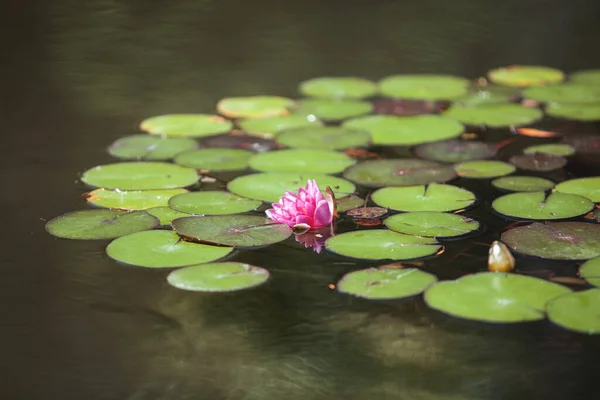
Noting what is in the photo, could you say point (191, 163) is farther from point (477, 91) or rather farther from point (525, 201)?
point (477, 91)

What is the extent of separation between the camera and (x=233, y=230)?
2.03 metres

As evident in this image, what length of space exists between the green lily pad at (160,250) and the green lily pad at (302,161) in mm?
536

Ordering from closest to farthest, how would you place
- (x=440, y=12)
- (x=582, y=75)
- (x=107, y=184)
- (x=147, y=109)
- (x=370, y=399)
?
(x=370, y=399) < (x=107, y=184) < (x=147, y=109) < (x=582, y=75) < (x=440, y=12)

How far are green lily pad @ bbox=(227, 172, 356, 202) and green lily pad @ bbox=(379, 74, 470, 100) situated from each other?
35.8 inches

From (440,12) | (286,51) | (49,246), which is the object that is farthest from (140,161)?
(440,12)

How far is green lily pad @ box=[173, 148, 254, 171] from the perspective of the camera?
2.53 meters

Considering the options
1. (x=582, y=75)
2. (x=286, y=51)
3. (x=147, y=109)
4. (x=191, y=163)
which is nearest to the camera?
(x=191, y=163)

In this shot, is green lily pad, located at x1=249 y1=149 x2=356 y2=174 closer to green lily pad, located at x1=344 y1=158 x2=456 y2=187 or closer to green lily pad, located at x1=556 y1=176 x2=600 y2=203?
green lily pad, located at x1=344 y1=158 x2=456 y2=187

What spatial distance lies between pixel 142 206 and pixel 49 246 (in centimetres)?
26

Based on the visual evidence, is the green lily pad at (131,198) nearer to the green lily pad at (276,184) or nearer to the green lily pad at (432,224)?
the green lily pad at (276,184)

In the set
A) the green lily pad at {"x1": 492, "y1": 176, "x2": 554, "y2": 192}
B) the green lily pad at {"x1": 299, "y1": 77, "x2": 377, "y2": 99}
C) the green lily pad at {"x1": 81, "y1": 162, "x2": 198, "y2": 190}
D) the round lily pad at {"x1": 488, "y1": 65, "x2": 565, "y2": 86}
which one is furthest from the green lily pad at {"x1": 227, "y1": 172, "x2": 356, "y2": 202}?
the round lily pad at {"x1": 488, "y1": 65, "x2": 565, "y2": 86}

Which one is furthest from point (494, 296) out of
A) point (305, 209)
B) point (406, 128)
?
point (406, 128)

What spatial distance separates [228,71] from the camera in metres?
3.67

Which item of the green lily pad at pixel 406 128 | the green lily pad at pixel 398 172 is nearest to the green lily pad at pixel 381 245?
the green lily pad at pixel 398 172
